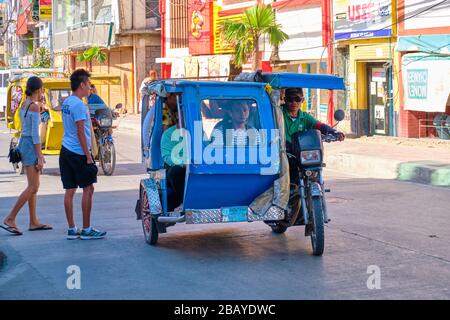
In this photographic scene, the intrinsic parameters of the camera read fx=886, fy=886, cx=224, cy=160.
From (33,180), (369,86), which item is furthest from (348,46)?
(33,180)

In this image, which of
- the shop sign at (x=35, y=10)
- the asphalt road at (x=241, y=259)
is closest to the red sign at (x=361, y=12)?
the asphalt road at (x=241, y=259)

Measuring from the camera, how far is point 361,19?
2431 cm

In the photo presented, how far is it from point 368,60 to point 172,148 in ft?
53.5

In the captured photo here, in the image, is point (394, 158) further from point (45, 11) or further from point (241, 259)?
point (45, 11)

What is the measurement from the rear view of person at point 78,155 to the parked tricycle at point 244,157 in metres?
1.22

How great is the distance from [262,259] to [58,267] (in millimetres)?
1966

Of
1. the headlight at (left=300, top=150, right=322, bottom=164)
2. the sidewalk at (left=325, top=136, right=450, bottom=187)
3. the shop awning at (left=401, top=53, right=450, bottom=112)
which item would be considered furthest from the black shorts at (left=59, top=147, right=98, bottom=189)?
the shop awning at (left=401, top=53, right=450, bottom=112)

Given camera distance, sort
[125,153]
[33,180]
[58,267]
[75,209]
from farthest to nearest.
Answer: [125,153], [75,209], [33,180], [58,267]

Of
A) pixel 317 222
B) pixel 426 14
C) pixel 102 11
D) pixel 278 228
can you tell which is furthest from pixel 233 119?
pixel 102 11

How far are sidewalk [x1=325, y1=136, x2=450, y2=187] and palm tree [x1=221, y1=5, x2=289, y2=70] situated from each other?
5.75m

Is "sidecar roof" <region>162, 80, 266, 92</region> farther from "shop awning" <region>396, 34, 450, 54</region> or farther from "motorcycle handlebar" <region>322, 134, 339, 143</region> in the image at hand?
"shop awning" <region>396, 34, 450, 54</region>

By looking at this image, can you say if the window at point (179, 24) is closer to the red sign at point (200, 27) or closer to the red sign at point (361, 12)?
the red sign at point (200, 27)

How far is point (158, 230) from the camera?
934cm

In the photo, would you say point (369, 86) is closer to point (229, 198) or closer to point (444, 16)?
point (444, 16)
